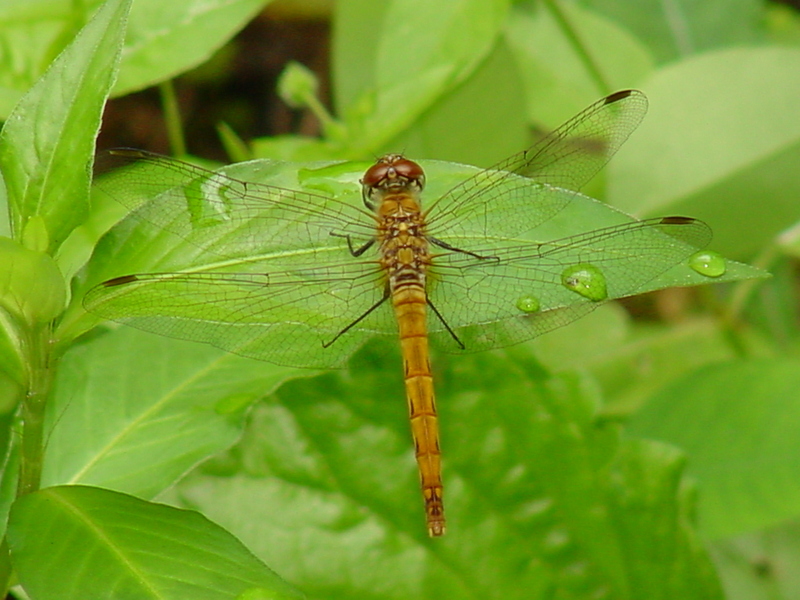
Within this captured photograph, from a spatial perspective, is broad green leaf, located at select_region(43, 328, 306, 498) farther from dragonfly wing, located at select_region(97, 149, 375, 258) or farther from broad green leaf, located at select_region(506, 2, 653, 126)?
broad green leaf, located at select_region(506, 2, 653, 126)

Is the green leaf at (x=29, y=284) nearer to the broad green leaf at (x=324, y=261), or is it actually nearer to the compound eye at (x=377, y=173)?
the broad green leaf at (x=324, y=261)

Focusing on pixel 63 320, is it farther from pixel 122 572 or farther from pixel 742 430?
pixel 742 430

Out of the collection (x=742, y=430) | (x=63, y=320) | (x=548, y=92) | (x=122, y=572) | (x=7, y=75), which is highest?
(x=548, y=92)

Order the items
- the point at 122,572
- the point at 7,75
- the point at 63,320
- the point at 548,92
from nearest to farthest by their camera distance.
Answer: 1. the point at 122,572
2. the point at 63,320
3. the point at 7,75
4. the point at 548,92

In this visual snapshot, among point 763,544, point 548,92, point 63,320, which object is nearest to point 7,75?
point 63,320

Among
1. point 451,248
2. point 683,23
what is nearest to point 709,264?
point 451,248

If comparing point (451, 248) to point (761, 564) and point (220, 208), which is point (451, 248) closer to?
point (220, 208)

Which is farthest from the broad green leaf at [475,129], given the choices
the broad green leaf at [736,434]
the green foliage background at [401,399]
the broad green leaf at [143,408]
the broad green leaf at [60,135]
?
the broad green leaf at [60,135]
